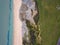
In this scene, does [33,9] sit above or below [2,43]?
above

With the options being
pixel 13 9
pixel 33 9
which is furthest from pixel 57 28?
pixel 13 9

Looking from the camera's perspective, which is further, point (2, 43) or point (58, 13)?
point (58, 13)

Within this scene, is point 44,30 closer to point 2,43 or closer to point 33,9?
point 33,9

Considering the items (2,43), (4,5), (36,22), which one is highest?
(4,5)

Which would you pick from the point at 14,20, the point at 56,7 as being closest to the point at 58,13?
the point at 56,7

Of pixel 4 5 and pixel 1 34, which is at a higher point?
pixel 4 5

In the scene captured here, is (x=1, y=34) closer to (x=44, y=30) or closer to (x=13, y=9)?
(x=13, y=9)
